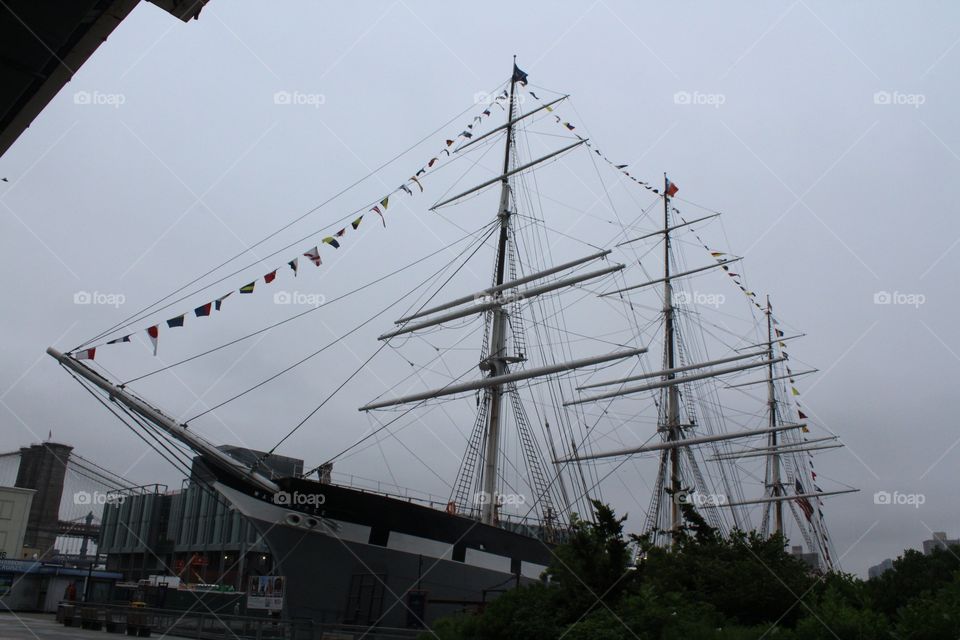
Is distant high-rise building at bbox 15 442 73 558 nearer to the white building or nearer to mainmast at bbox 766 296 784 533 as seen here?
the white building

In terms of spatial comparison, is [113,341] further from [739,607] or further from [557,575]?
[739,607]

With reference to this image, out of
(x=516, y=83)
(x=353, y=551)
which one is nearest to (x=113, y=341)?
(x=353, y=551)

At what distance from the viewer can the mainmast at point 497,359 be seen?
21828mm

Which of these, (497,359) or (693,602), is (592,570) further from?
(497,359)

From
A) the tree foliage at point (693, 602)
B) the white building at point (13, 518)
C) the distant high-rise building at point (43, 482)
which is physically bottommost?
the tree foliage at point (693, 602)

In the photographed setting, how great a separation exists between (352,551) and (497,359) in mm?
8741

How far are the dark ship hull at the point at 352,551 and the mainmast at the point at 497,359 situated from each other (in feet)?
13.0

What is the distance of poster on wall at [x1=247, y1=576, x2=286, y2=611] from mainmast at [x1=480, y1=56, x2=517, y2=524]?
318 inches

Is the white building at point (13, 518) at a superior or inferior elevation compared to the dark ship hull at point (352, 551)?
superior

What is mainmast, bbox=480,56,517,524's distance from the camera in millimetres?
21828

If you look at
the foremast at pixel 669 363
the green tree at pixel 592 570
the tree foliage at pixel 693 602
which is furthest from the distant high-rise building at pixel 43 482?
the green tree at pixel 592 570

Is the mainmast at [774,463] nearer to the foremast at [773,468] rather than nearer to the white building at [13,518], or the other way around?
the foremast at [773,468]

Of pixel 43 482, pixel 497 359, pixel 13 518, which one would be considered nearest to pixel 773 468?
pixel 497 359

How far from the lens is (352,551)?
661 inches
